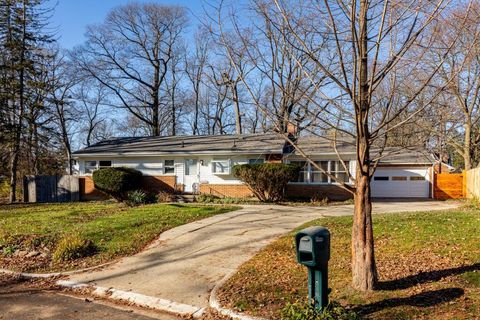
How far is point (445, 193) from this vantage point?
76.9 feet

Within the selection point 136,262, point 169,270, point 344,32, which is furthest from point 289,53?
point 136,262

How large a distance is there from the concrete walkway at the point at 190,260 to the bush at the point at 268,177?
7.31 metres

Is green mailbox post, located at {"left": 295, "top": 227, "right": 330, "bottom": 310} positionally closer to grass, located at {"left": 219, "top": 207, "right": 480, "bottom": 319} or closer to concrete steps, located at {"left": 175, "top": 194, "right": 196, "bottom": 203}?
grass, located at {"left": 219, "top": 207, "right": 480, "bottom": 319}

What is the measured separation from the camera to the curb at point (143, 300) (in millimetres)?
5438

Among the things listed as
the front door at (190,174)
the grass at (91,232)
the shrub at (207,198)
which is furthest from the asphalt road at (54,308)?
the front door at (190,174)

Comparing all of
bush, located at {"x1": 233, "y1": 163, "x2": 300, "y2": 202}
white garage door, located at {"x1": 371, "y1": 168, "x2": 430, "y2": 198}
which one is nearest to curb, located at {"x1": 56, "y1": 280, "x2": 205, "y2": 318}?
bush, located at {"x1": 233, "y1": 163, "x2": 300, "y2": 202}

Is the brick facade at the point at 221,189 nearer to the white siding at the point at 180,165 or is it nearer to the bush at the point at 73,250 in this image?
the white siding at the point at 180,165

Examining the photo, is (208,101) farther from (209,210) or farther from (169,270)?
(169,270)

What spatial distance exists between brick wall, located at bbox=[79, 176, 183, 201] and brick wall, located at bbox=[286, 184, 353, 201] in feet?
21.4

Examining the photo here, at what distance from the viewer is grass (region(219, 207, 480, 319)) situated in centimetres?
478

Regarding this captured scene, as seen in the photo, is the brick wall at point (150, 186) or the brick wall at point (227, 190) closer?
the brick wall at point (227, 190)

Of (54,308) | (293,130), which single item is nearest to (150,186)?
(54,308)

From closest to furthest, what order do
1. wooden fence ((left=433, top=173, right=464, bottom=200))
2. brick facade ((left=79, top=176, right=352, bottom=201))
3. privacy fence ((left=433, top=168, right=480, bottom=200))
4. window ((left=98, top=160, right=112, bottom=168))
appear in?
brick facade ((left=79, top=176, right=352, bottom=201)) → privacy fence ((left=433, top=168, right=480, bottom=200)) → wooden fence ((left=433, top=173, right=464, bottom=200)) → window ((left=98, top=160, right=112, bottom=168))

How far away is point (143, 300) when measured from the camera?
5.91m
